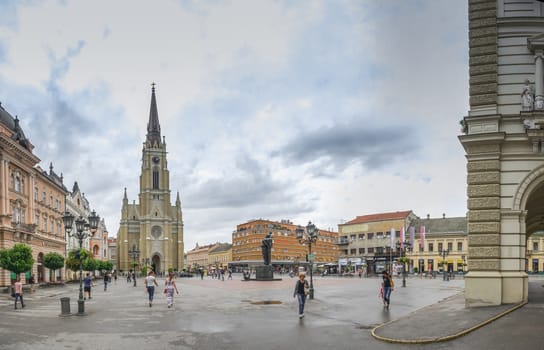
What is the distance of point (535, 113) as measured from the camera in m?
17.1

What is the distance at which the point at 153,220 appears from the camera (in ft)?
416

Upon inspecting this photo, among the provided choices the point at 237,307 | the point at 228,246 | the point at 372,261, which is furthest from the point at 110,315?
A: the point at 228,246

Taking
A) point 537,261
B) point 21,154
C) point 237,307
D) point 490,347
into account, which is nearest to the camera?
point 490,347

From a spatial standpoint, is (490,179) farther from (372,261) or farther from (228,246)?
(228,246)

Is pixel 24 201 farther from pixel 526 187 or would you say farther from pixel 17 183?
pixel 526 187

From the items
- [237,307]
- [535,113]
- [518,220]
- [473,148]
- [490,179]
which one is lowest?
[237,307]

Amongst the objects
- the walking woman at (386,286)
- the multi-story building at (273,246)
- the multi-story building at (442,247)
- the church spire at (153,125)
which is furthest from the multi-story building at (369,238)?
the walking woman at (386,286)

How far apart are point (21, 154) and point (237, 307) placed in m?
33.4

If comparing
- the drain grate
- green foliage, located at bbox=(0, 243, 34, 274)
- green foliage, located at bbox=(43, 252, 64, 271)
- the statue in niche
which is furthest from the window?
the statue in niche

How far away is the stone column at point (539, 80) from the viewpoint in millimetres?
17156

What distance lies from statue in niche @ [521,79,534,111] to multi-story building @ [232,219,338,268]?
403 ft

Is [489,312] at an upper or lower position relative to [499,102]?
lower

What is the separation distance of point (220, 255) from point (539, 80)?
169315mm

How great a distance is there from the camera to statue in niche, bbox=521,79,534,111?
17.3 m
